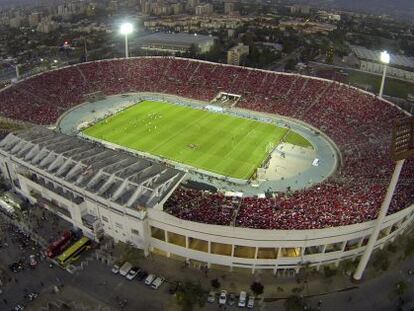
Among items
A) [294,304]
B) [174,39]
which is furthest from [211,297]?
[174,39]

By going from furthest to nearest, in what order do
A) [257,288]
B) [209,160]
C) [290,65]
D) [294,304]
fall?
1. [290,65]
2. [209,160]
3. [257,288]
4. [294,304]

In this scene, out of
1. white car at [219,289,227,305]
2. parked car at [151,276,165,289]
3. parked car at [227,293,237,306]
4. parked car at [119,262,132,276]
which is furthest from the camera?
parked car at [119,262,132,276]

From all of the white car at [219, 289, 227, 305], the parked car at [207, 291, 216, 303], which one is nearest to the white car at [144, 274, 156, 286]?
the parked car at [207, 291, 216, 303]

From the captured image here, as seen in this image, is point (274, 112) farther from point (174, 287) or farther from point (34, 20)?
point (34, 20)

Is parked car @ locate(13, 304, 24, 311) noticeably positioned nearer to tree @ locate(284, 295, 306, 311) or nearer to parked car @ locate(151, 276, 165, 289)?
parked car @ locate(151, 276, 165, 289)

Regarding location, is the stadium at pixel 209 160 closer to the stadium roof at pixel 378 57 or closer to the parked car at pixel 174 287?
the parked car at pixel 174 287

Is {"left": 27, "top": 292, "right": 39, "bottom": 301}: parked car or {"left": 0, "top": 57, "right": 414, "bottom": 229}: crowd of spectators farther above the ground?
{"left": 0, "top": 57, "right": 414, "bottom": 229}: crowd of spectators

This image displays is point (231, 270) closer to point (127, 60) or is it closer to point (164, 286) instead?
point (164, 286)
